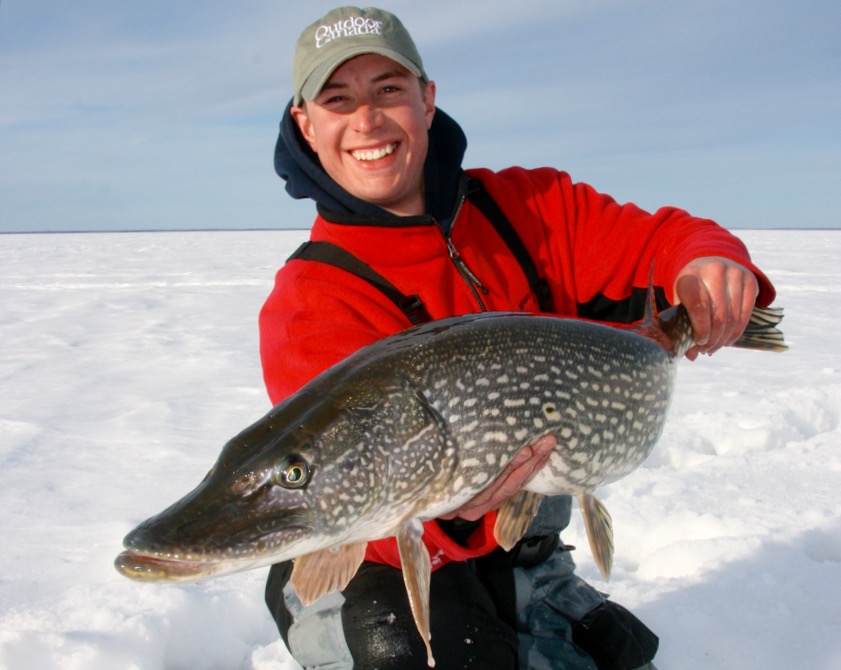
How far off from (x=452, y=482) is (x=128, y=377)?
16.4ft

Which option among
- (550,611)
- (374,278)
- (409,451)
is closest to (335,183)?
(374,278)

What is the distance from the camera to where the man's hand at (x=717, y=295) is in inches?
93.0

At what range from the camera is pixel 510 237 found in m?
2.78

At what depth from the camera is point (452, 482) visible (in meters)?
1.86

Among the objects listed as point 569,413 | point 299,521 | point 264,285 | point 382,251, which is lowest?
point 264,285

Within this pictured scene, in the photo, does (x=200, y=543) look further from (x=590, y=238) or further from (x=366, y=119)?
(x=590, y=238)

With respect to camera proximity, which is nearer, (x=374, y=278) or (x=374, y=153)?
(x=374, y=278)

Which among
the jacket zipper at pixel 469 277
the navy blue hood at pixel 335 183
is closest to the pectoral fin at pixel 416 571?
the jacket zipper at pixel 469 277

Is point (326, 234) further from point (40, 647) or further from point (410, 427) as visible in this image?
point (40, 647)

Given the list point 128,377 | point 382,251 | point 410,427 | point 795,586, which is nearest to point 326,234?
point 382,251

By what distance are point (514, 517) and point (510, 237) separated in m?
1.16

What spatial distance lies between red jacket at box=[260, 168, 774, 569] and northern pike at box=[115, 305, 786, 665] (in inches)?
13.8

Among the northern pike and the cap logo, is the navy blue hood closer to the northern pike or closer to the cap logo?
the cap logo

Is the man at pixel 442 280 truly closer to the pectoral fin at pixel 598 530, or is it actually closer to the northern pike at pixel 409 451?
the northern pike at pixel 409 451
